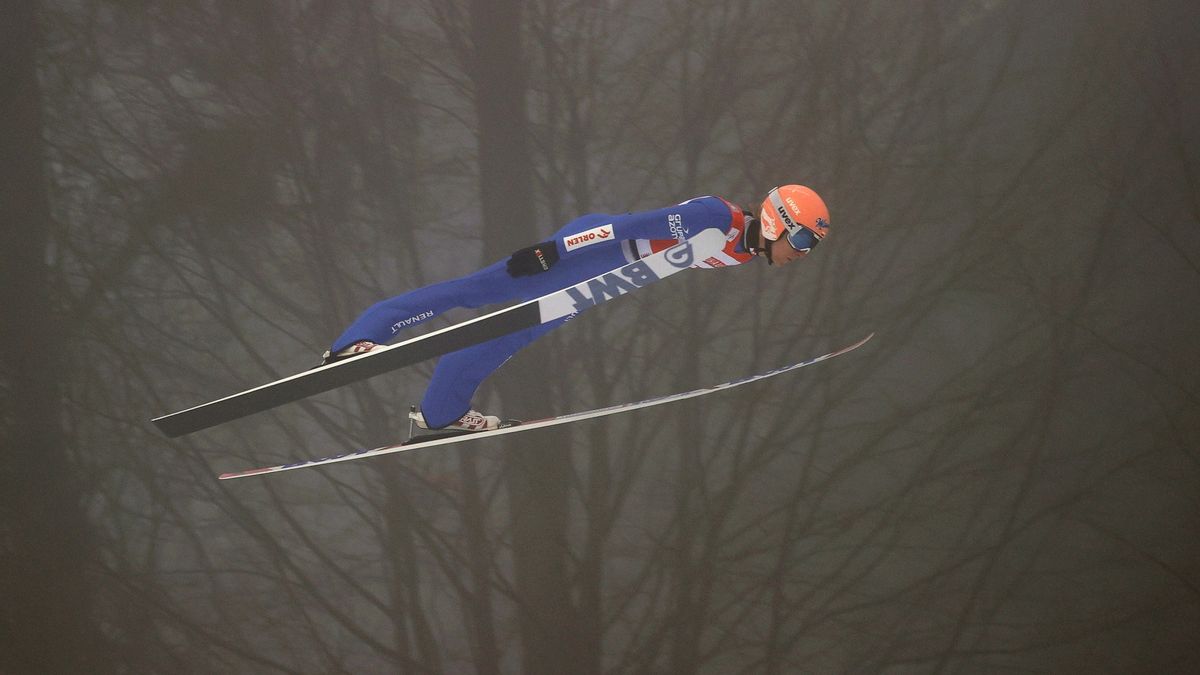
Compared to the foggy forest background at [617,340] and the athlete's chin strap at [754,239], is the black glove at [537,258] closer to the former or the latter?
the athlete's chin strap at [754,239]

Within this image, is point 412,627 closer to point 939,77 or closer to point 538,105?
point 538,105

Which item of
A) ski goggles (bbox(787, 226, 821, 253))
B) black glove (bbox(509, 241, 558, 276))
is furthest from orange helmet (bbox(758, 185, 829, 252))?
black glove (bbox(509, 241, 558, 276))

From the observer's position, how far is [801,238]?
3.20 metres

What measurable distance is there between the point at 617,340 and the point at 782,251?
2002 millimetres

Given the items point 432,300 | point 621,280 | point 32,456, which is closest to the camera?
point 621,280

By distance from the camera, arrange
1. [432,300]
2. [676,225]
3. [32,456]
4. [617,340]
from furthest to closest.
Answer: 1. [32,456]
2. [617,340]
3. [432,300]
4. [676,225]

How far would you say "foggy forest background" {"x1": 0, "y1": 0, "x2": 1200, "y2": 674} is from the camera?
5094 mm

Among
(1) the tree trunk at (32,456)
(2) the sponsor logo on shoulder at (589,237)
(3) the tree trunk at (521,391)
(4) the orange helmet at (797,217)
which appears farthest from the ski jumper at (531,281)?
(1) the tree trunk at (32,456)

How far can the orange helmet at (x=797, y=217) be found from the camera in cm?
319

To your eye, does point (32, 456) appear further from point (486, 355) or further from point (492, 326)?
point (492, 326)

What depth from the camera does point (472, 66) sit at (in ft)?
16.8

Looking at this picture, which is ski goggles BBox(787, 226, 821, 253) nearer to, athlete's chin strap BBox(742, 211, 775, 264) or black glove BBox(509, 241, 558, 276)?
athlete's chin strap BBox(742, 211, 775, 264)

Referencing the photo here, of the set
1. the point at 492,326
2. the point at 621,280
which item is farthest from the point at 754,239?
the point at 492,326

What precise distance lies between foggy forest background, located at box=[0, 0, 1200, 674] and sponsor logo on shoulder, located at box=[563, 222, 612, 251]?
1.91m
